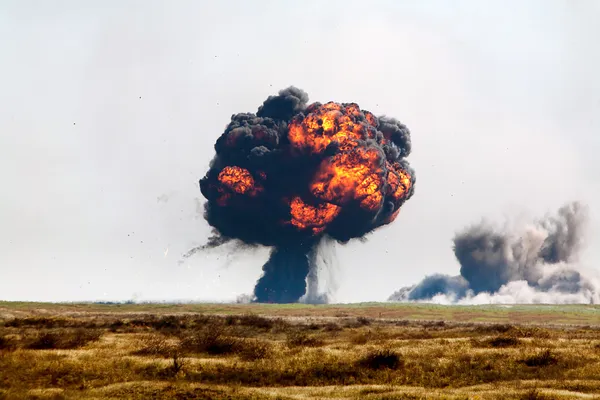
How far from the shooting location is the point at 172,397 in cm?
2738

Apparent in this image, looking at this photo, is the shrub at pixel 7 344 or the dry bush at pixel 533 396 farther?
the shrub at pixel 7 344

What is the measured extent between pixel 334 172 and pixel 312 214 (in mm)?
15255

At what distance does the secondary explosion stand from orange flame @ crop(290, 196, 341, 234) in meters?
0.27

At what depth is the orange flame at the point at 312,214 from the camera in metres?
176

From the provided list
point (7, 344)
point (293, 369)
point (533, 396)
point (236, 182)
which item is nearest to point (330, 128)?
point (236, 182)

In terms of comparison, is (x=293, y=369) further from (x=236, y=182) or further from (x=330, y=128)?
(x=236, y=182)

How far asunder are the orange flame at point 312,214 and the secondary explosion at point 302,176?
0.88 feet

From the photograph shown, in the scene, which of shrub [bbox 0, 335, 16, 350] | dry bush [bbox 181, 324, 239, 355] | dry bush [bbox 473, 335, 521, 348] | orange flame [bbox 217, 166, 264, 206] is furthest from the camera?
orange flame [bbox 217, 166, 264, 206]

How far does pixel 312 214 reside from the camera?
177 metres

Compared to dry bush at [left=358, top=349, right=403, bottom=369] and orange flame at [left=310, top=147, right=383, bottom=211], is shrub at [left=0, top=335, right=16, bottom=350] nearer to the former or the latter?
dry bush at [left=358, top=349, right=403, bottom=369]

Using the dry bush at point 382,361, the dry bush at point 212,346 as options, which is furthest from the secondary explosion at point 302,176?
the dry bush at point 382,361

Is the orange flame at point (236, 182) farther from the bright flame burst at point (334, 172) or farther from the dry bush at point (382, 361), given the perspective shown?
the dry bush at point (382, 361)

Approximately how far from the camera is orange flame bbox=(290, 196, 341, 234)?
6929 inches

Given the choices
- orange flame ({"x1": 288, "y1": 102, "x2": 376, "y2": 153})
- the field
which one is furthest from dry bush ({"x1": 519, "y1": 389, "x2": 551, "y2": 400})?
orange flame ({"x1": 288, "y1": 102, "x2": 376, "y2": 153})
